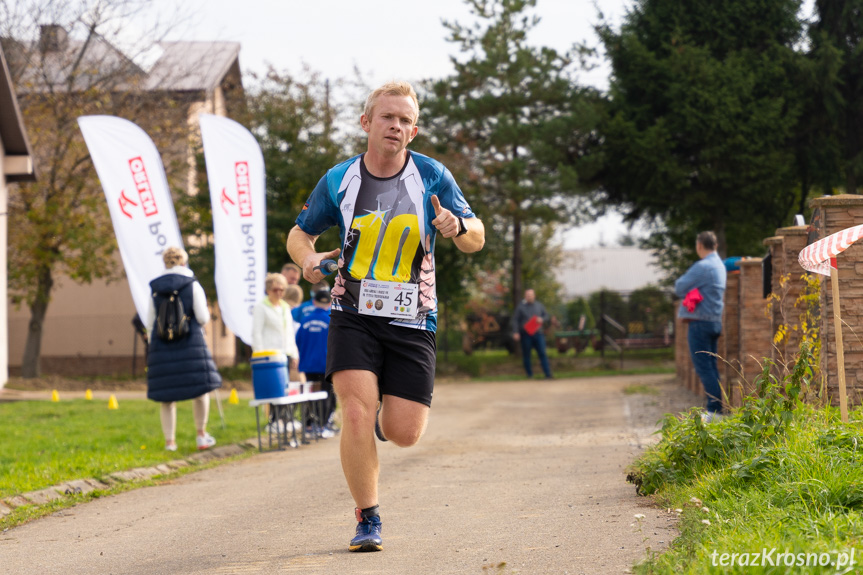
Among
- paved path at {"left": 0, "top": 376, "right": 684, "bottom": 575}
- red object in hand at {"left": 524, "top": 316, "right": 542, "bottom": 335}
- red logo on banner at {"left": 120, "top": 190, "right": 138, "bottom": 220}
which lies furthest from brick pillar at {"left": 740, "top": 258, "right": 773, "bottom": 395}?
red object in hand at {"left": 524, "top": 316, "right": 542, "bottom": 335}

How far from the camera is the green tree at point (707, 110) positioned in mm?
26844

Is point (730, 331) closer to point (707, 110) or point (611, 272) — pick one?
point (707, 110)

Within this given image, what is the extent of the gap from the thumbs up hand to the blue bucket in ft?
21.1

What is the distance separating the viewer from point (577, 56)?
29.2 metres

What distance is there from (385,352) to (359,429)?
39 cm

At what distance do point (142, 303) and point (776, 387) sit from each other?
8.78 m

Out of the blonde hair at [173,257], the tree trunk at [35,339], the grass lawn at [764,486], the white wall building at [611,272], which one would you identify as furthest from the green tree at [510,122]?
the white wall building at [611,272]

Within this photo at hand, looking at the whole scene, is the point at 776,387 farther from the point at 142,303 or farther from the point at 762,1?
the point at 762,1

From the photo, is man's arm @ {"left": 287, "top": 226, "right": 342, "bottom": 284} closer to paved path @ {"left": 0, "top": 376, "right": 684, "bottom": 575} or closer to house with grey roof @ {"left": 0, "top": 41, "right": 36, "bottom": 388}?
paved path @ {"left": 0, "top": 376, "right": 684, "bottom": 575}

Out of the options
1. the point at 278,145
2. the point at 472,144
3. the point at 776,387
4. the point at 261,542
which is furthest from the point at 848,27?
the point at 261,542

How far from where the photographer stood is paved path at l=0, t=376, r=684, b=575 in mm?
4395

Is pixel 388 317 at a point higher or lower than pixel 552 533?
higher

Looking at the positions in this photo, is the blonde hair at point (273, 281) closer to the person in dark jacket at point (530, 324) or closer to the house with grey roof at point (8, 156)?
the house with grey roof at point (8, 156)

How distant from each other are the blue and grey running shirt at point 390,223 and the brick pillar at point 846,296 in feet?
10.9
